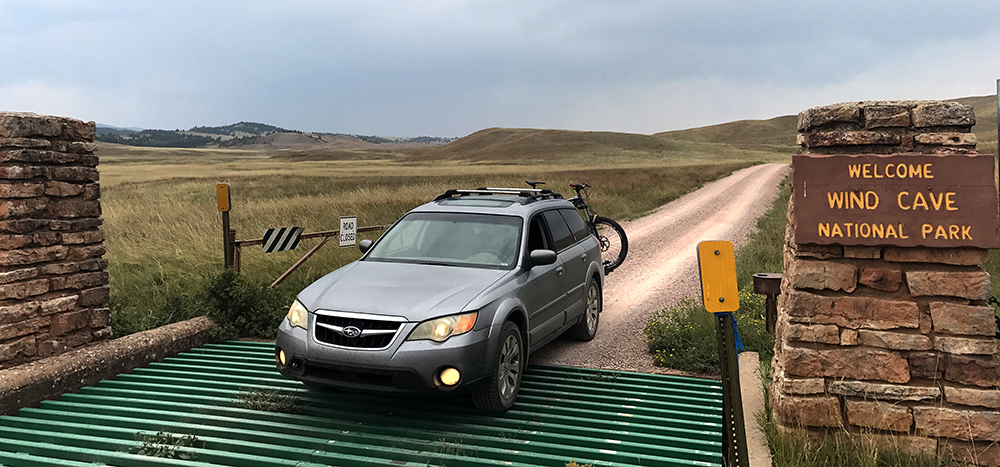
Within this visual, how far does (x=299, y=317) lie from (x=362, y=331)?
70 centimetres

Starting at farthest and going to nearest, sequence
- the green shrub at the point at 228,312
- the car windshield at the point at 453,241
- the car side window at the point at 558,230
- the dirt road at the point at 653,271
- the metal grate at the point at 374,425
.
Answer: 1. the green shrub at the point at 228,312
2. the dirt road at the point at 653,271
3. the car side window at the point at 558,230
4. the car windshield at the point at 453,241
5. the metal grate at the point at 374,425

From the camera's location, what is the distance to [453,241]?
669cm

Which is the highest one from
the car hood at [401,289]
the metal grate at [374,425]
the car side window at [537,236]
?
the car side window at [537,236]

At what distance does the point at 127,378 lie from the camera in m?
6.65

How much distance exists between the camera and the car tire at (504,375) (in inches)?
211

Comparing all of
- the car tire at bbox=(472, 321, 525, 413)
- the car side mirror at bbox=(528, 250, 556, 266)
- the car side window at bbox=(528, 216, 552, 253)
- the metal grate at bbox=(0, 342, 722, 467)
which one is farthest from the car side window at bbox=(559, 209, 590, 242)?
the car tire at bbox=(472, 321, 525, 413)

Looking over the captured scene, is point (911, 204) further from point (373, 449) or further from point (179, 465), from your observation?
point (179, 465)

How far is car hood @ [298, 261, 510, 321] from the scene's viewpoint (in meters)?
5.27

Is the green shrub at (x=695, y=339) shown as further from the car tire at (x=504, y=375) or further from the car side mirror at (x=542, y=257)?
the car tire at (x=504, y=375)

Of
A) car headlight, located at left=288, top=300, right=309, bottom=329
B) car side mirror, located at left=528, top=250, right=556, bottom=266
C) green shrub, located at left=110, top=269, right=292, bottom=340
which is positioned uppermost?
car side mirror, located at left=528, top=250, right=556, bottom=266

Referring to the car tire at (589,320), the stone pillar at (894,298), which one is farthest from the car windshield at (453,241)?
the stone pillar at (894,298)

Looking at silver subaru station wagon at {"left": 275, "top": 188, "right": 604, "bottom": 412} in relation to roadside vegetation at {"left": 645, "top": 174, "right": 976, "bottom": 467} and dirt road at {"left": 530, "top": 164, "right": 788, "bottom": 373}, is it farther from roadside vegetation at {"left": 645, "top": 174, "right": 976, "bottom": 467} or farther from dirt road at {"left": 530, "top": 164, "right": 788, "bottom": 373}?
roadside vegetation at {"left": 645, "top": 174, "right": 976, "bottom": 467}

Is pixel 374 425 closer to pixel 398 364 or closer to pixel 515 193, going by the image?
pixel 398 364

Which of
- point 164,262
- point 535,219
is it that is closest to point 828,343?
point 535,219
